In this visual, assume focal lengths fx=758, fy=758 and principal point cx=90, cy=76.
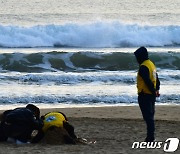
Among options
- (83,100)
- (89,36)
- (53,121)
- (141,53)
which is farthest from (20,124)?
(89,36)

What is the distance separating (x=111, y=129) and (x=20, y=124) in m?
2.57

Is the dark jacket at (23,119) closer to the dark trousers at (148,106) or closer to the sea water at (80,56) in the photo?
the dark trousers at (148,106)

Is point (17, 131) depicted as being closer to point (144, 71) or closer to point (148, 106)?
point (148, 106)

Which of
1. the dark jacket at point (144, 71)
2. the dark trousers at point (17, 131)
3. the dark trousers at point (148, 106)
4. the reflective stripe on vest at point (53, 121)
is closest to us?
the dark jacket at point (144, 71)

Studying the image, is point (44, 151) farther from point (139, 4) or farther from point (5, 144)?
point (139, 4)

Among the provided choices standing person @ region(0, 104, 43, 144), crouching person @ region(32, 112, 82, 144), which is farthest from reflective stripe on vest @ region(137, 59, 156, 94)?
standing person @ region(0, 104, 43, 144)

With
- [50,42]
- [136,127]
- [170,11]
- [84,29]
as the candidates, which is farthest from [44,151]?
[170,11]

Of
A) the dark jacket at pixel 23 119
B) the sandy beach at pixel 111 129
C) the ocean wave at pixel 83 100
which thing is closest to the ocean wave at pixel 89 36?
the ocean wave at pixel 83 100

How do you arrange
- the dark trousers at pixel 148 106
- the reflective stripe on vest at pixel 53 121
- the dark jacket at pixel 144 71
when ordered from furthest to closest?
the reflective stripe on vest at pixel 53 121 < the dark trousers at pixel 148 106 < the dark jacket at pixel 144 71

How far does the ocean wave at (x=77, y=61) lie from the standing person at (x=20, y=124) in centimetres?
1480

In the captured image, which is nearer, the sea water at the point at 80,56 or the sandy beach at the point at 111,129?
the sandy beach at the point at 111,129

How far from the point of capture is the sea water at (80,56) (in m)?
20.2

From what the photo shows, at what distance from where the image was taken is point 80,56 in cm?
3122

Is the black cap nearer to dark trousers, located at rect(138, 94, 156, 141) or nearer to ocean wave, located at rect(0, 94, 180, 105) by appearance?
dark trousers, located at rect(138, 94, 156, 141)
